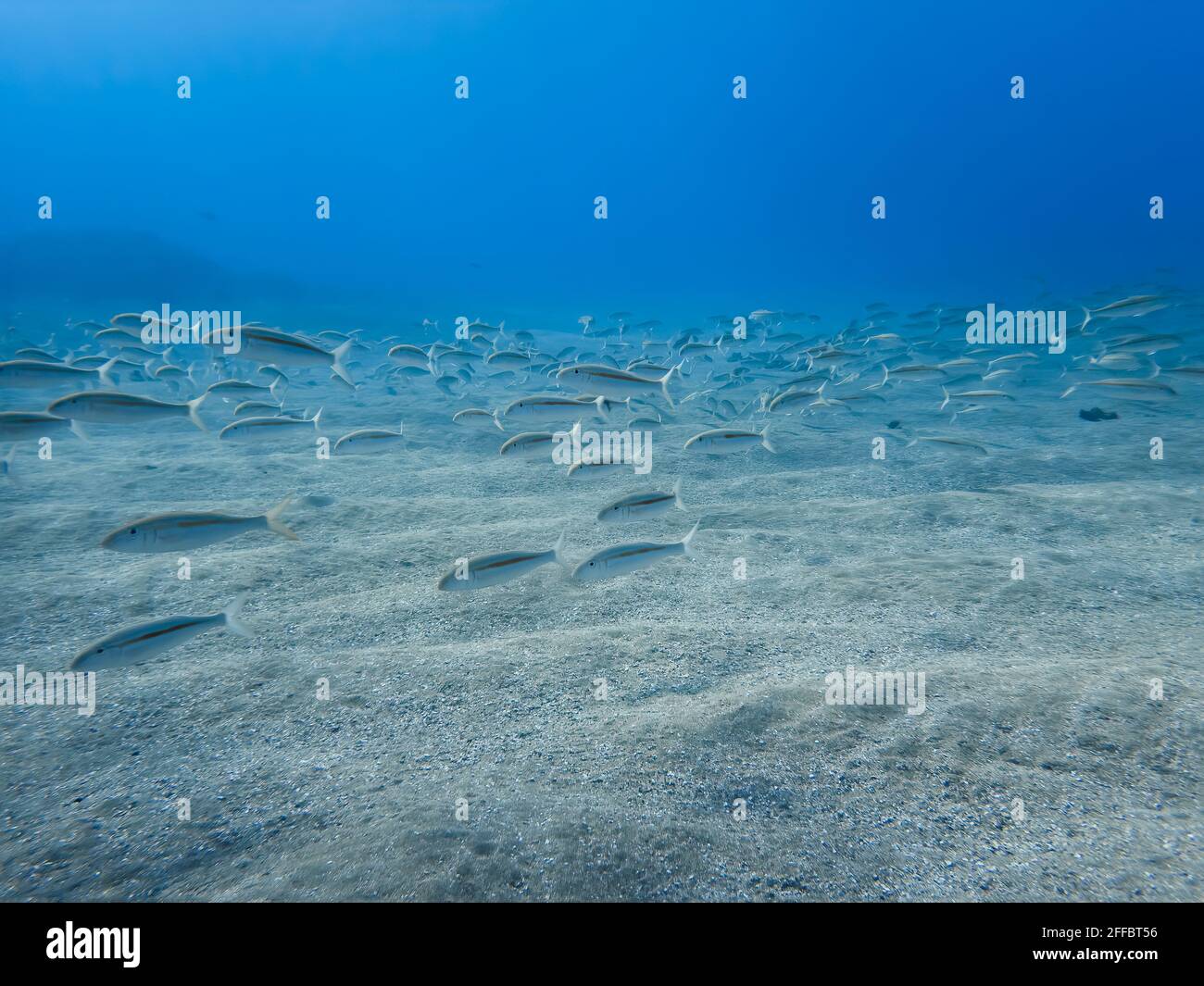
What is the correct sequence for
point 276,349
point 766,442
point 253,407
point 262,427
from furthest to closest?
point 253,407
point 766,442
point 262,427
point 276,349

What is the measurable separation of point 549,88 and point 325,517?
156m

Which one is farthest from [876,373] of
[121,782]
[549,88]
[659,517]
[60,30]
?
[60,30]

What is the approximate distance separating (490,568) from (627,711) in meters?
1.20

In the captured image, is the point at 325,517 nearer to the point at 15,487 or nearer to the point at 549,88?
the point at 15,487

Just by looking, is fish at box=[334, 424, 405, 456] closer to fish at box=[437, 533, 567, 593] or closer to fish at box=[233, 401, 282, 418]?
fish at box=[233, 401, 282, 418]

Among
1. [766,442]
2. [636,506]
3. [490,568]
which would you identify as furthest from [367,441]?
[766,442]

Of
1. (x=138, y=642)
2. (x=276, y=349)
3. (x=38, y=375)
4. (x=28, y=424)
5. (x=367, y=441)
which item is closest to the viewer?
(x=138, y=642)

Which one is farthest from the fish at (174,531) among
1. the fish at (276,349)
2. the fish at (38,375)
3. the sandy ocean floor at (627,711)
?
the fish at (38,375)

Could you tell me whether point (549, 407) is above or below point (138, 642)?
above

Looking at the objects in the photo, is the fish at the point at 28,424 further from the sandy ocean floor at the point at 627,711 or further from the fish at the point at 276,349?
the fish at the point at 276,349

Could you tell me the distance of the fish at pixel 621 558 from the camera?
12.2ft

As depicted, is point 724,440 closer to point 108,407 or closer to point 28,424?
point 108,407

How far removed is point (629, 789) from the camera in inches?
102

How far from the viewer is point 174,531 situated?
3484 mm
